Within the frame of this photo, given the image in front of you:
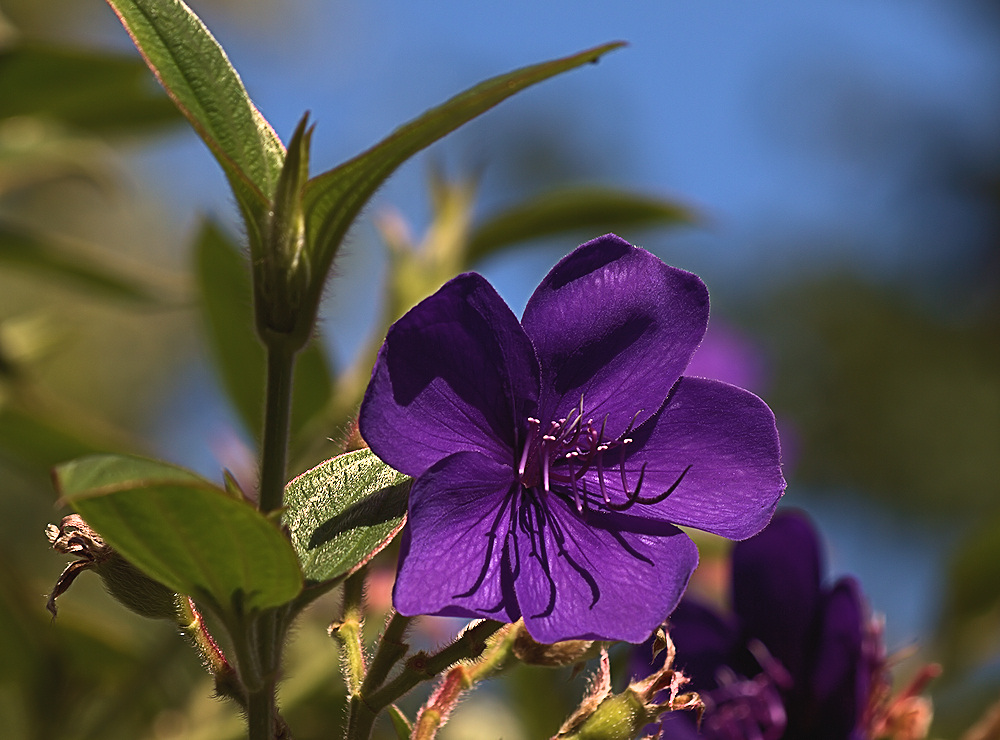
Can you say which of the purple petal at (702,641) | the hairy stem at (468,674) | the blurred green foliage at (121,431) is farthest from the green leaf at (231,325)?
the hairy stem at (468,674)

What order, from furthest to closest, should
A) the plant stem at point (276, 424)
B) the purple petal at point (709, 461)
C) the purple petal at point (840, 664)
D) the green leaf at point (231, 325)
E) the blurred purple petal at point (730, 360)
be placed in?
the blurred purple petal at point (730, 360), the green leaf at point (231, 325), the purple petal at point (840, 664), the purple petal at point (709, 461), the plant stem at point (276, 424)

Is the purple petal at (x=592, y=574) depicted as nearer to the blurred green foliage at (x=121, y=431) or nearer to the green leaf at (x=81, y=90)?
the blurred green foliage at (x=121, y=431)

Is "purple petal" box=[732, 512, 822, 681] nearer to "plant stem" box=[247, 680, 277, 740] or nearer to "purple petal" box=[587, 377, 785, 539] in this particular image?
"purple petal" box=[587, 377, 785, 539]

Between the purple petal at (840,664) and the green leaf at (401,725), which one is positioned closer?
the green leaf at (401,725)

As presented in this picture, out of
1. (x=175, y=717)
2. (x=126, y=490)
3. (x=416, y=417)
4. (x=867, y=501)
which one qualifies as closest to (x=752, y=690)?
(x=416, y=417)

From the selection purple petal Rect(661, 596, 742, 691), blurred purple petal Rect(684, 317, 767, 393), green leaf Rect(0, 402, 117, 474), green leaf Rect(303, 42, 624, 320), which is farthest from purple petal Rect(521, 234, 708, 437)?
blurred purple petal Rect(684, 317, 767, 393)

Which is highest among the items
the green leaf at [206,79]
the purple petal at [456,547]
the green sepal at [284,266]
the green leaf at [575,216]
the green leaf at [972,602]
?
the green leaf at [206,79]

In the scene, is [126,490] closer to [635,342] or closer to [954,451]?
[635,342]

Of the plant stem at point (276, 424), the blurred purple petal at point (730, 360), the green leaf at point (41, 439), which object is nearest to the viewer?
the plant stem at point (276, 424)
